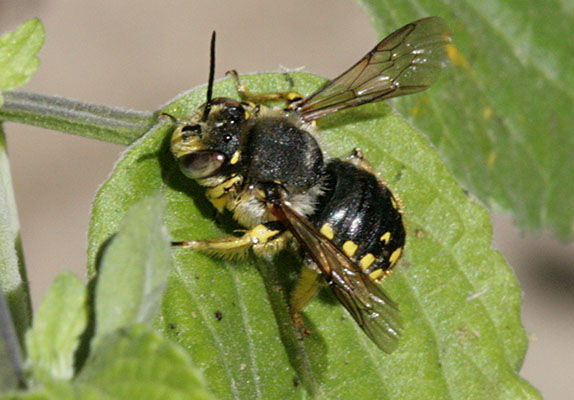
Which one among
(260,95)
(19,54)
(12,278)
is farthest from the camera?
Result: (260,95)

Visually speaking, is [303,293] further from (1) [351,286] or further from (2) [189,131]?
(2) [189,131]

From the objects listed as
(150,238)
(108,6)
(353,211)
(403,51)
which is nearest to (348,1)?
(108,6)

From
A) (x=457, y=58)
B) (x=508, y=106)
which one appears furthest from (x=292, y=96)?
(x=508, y=106)

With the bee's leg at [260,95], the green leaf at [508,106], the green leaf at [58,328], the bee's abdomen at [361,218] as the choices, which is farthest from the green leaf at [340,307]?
the green leaf at [508,106]

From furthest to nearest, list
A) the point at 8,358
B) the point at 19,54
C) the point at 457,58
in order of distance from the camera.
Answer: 1. the point at 457,58
2. the point at 19,54
3. the point at 8,358

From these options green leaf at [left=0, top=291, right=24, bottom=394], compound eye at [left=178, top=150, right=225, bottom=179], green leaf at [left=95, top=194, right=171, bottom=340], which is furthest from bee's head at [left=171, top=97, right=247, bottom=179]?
green leaf at [left=0, top=291, right=24, bottom=394]

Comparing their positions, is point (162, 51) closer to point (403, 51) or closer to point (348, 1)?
point (348, 1)

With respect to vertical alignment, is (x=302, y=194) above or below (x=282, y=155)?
below
